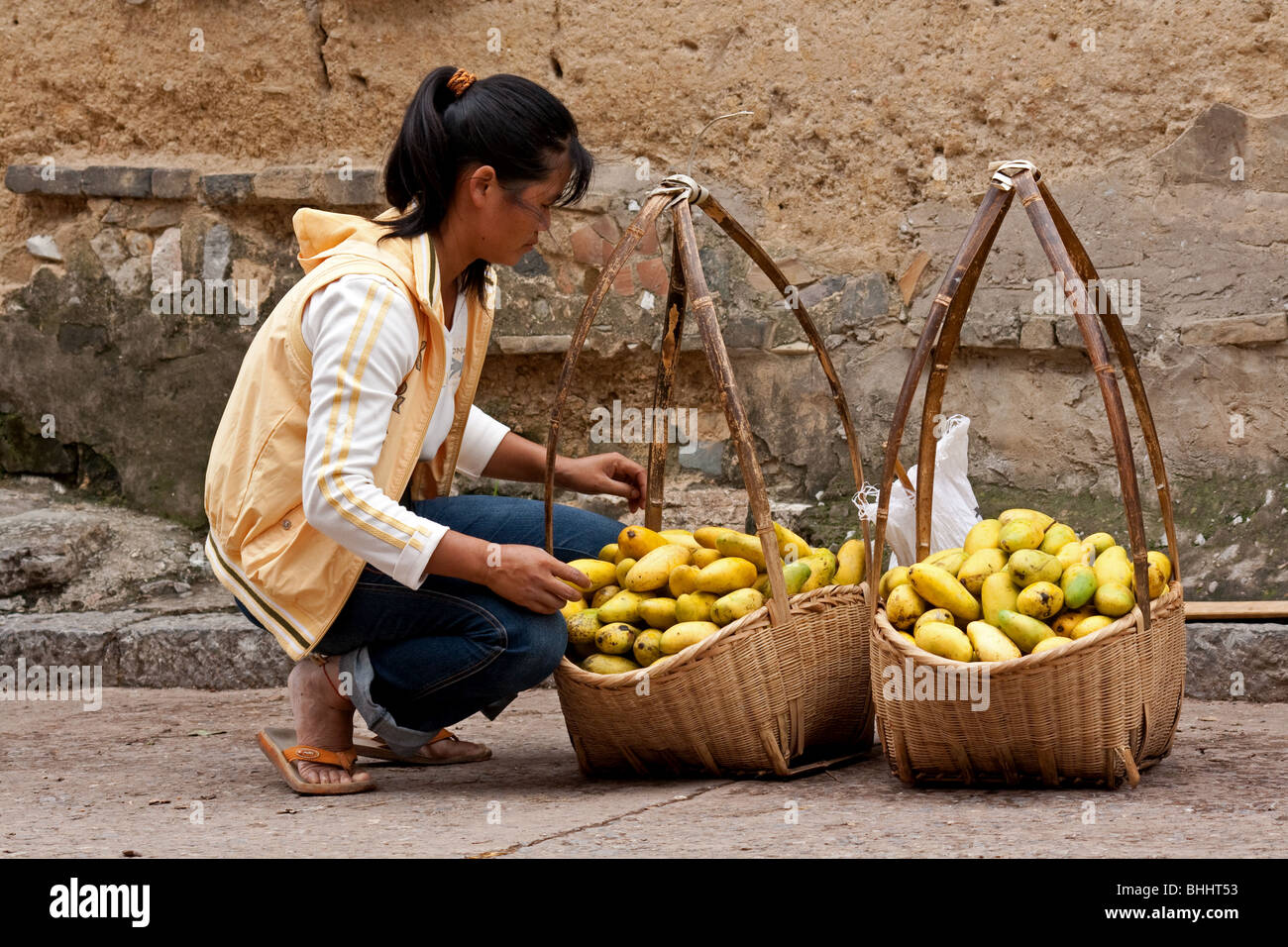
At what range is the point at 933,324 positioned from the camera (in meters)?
2.56

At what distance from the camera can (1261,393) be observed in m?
3.99

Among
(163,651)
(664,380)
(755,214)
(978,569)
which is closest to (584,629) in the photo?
(664,380)

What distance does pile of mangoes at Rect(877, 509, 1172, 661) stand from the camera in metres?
2.46

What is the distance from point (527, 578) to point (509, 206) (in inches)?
27.9

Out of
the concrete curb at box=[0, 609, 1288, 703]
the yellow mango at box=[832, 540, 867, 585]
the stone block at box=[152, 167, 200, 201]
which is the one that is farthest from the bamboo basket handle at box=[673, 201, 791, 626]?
the stone block at box=[152, 167, 200, 201]

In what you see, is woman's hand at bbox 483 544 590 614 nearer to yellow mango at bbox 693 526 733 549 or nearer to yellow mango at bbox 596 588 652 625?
yellow mango at bbox 596 588 652 625

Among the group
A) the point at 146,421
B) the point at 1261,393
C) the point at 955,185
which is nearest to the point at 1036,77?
the point at 955,185

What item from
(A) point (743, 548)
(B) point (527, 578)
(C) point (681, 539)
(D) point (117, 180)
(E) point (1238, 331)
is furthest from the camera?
(D) point (117, 180)

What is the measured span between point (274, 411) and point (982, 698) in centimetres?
138

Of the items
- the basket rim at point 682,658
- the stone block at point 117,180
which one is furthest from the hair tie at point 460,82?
the stone block at point 117,180

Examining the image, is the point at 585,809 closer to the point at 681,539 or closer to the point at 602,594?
the point at 602,594

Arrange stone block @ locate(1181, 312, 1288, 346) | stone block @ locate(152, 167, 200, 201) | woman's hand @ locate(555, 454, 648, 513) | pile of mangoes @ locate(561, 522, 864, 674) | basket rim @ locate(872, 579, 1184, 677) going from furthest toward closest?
stone block @ locate(152, 167, 200, 201), stone block @ locate(1181, 312, 1288, 346), woman's hand @ locate(555, 454, 648, 513), pile of mangoes @ locate(561, 522, 864, 674), basket rim @ locate(872, 579, 1184, 677)

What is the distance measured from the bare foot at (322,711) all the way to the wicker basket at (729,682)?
45 centimetres

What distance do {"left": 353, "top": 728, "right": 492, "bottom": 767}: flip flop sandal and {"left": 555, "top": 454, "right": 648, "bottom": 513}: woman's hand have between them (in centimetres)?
62
